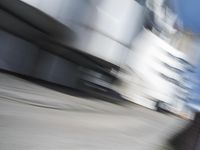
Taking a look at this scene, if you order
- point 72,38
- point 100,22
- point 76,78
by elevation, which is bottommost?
point 76,78

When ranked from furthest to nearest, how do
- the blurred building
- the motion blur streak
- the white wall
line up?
the white wall, the blurred building, the motion blur streak

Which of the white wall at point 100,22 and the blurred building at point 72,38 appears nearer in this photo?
the blurred building at point 72,38

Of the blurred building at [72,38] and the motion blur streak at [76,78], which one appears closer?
the motion blur streak at [76,78]

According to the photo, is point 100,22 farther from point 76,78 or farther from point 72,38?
point 76,78

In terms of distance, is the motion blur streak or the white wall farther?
the white wall

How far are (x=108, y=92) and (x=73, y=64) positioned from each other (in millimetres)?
8162

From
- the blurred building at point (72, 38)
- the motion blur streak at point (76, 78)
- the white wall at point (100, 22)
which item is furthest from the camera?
the white wall at point (100, 22)

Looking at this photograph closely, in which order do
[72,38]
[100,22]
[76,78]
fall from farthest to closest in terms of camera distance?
[76,78] < [100,22] < [72,38]

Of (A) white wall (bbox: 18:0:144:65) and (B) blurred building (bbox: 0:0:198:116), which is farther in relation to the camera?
(A) white wall (bbox: 18:0:144:65)

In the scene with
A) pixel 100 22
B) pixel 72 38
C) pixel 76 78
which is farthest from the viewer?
pixel 76 78

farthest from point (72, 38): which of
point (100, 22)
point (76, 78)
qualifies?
point (76, 78)

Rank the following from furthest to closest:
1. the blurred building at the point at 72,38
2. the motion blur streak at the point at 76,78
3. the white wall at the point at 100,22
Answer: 1. the white wall at the point at 100,22
2. the blurred building at the point at 72,38
3. the motion blur streak at the point at 76,78

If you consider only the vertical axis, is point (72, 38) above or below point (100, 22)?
below

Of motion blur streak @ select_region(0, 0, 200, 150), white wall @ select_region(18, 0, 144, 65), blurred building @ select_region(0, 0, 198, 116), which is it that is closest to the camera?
motion blur streak @ select_region(0, 0, 200, 150)
